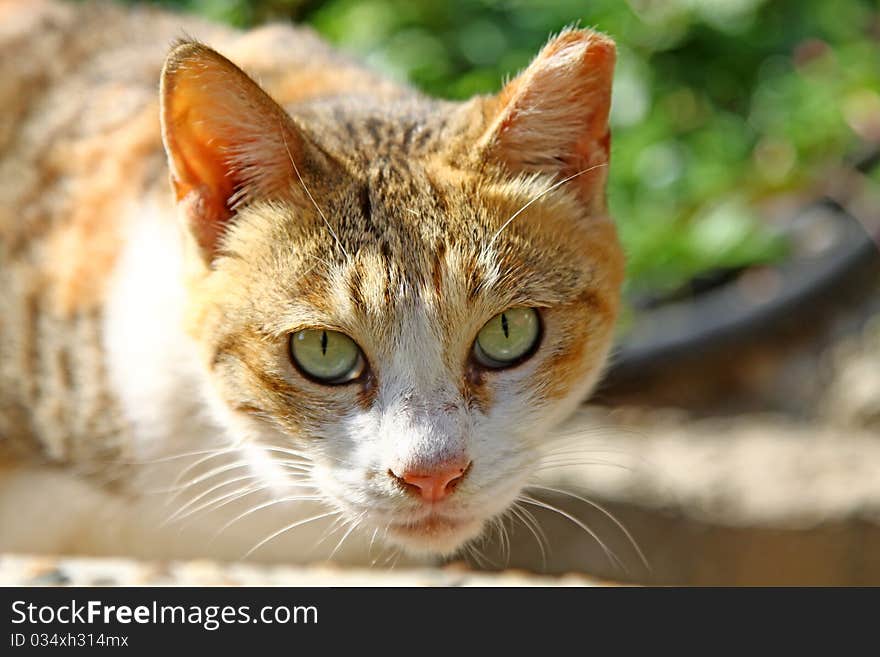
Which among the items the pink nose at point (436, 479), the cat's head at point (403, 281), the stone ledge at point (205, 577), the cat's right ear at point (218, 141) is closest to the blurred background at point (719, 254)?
the stone ledge at point (205, 577)

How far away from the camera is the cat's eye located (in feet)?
7.63

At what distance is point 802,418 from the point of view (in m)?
4.68

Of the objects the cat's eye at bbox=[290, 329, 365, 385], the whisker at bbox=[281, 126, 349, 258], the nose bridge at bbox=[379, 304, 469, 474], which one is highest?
the whisker at bbox=[281, 126, 349, 258]

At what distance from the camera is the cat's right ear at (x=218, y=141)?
2.32 meters

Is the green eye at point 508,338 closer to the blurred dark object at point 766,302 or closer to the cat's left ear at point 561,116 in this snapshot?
the cat's left ear at point 561,116

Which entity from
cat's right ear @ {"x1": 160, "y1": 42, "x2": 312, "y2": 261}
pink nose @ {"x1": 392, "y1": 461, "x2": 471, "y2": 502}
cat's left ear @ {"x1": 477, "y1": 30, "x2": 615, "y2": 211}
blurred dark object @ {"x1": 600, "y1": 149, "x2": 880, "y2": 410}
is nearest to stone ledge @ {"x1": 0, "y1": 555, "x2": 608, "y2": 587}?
pink nose @ {"x1": 392, "y1": 461, "x2": 471, "y2": 502}

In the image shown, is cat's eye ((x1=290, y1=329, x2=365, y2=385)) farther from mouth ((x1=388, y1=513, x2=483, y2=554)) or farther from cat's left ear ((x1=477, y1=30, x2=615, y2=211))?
cat's left ear ((x1=477, y1=30, x2=615, y2=211))

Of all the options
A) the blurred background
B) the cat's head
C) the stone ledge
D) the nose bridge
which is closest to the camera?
the nose bridge

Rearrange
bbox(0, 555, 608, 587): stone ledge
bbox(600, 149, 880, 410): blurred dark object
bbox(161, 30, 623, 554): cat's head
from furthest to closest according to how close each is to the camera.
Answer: bbox(600, 149, 880, 410): blurred dark object
bbox(0, 555, 608, 587): stone ledge
bbox(161, 30, 623, 554): cat's head

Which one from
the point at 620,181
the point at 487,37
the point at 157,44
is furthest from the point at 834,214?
the point at 157,44

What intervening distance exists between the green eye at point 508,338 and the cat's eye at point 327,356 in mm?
270

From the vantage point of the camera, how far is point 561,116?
97.5 inches

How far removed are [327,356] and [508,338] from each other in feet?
1.32

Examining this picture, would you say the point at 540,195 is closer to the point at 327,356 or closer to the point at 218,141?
the point at 327,356
